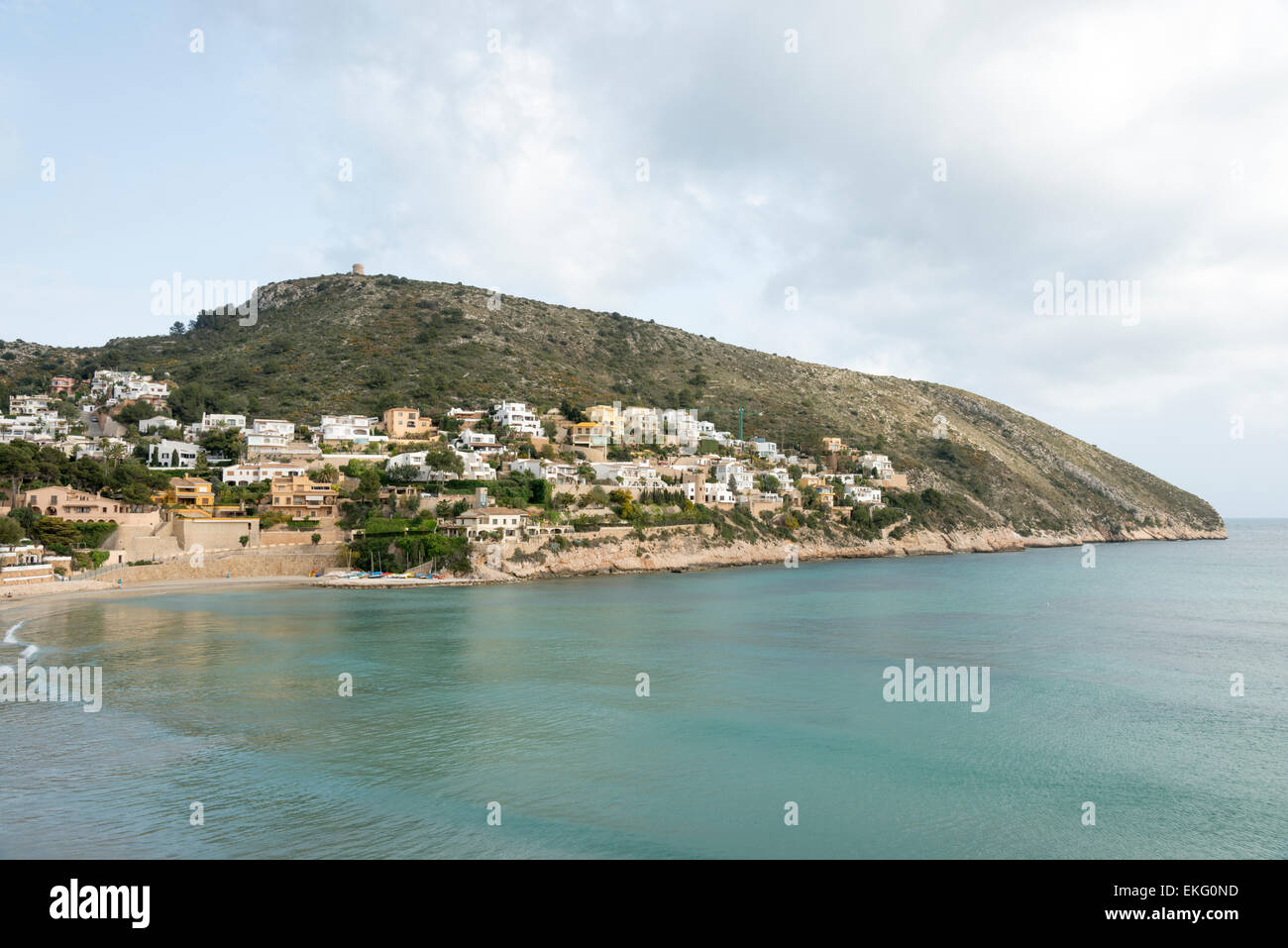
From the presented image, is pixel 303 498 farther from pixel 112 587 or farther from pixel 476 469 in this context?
pixel 112 587

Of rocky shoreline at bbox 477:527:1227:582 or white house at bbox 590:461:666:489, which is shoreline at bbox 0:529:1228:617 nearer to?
rocky shoreline at bbox 477:527:1227:582

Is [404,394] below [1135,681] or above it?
above

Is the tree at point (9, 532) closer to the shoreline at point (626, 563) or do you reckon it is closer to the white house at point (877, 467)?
the shoreline at point (626, 563)

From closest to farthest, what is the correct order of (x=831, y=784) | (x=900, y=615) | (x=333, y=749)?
(x=831, y=784)
(x=333, y=749)
(x=900, y=615)

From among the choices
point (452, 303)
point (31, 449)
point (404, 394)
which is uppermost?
point (452, 303)

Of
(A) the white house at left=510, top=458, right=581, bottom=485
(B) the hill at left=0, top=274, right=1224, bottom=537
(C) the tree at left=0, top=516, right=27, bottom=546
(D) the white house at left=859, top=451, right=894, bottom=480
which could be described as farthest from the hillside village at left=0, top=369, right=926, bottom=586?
(B) the hill at left=0, top=274, right=1224, bottom=537

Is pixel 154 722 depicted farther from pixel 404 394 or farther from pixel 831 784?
pixel 404 394

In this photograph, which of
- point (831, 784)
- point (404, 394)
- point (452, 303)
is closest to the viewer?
point (831, 784)
